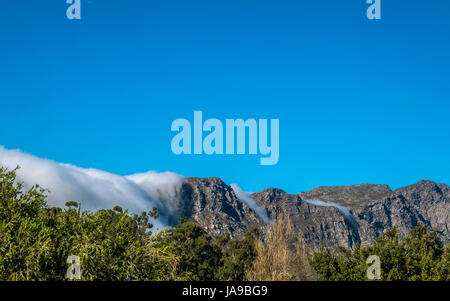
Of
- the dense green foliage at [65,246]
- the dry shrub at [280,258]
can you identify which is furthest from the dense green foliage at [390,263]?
the dense green foliage at [65,246]

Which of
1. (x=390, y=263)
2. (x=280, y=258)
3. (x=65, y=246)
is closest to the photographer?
(x=65, y=246)

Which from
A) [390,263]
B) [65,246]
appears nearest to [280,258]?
[390,263]

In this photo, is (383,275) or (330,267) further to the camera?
(330,267)

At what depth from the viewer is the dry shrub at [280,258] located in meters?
51.1

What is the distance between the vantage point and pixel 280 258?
169 feet

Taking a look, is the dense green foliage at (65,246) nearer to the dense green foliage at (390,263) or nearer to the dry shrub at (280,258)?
the dry shrub at (280,258)

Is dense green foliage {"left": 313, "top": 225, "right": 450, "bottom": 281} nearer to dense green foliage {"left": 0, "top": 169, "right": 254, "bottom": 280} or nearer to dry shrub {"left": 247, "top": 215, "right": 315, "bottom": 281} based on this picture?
dry shrub {"left": 247, "top": 215, "right": 315, "bottom": 281}

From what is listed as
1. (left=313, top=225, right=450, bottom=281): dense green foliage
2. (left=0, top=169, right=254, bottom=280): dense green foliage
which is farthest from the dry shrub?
(left=0, top=169, right=254, bottom=280): dense green foliage

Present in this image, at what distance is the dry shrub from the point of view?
51.1 meters

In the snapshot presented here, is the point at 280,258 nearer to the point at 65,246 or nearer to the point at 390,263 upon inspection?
the point at 390,263
